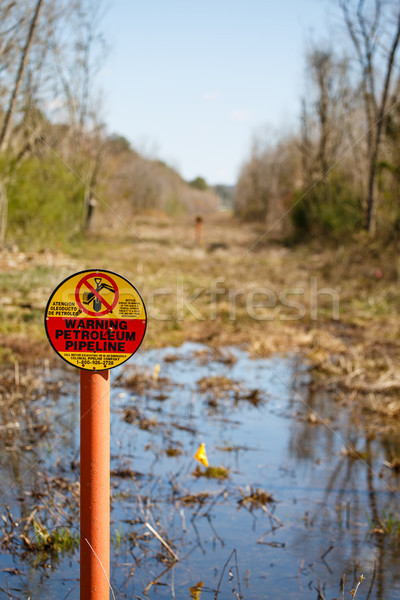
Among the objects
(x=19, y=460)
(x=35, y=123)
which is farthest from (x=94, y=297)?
(x=35, y=123)

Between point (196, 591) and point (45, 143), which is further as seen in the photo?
point (45, 143)

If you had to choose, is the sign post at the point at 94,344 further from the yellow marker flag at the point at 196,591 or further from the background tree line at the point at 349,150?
the background tree line at the point at 349,150

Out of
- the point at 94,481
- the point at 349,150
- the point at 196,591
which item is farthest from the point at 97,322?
the point at 349,150

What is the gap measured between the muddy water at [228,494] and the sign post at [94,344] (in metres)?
0.98

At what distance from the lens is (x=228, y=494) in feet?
15.2

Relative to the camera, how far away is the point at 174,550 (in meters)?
3.79

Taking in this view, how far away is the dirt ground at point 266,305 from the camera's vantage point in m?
8.23

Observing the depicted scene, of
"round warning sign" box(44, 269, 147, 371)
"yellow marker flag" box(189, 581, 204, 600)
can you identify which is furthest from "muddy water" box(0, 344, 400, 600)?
"round warning sign" box(44, 269, 147, 371)

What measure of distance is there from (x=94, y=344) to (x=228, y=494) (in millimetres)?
2577

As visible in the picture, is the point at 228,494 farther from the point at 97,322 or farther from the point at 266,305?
the point at 266,305

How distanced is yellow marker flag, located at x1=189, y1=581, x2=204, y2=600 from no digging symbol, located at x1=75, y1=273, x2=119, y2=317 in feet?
5.81

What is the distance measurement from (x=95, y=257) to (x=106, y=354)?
16689 mm

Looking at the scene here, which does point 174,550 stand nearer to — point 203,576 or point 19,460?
point 203,576

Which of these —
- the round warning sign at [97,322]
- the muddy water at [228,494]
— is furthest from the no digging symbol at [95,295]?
the muddy water at [228,494]
